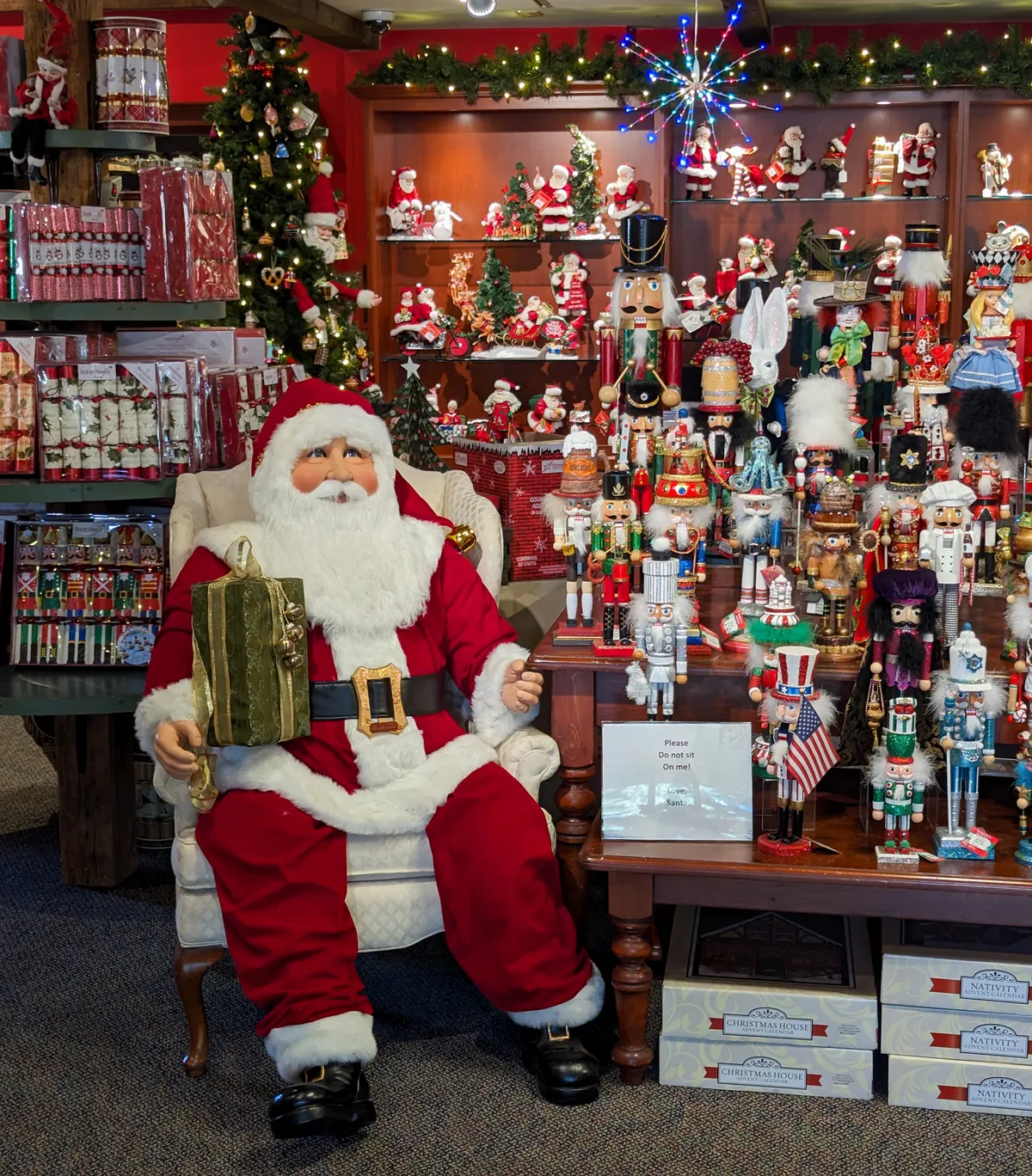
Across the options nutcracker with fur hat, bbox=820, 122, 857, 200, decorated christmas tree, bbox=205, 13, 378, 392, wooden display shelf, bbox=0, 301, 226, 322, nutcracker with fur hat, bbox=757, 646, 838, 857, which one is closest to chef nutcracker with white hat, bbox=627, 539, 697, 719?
nutcracker with fur hat, bbox=757, 646, 838, 857

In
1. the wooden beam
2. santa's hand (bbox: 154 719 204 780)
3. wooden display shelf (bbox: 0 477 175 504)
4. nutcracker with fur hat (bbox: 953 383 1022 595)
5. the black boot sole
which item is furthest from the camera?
the wooden beam

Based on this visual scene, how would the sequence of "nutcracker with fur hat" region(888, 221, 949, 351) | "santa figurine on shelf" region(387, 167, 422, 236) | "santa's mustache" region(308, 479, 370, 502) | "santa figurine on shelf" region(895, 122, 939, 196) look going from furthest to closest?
"santa figurine on shelf" region(387, 167, 422, 236) < "santa figurine on shelf" region(895, 122, 939, 196) < "nutcracker with fur hat" region(888, 221, 949, 351) < "santa's mustache" region(308, 479, 370, 502)

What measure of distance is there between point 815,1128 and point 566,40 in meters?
5.13

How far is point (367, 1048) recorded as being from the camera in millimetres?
2406

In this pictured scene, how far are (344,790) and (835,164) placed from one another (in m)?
4.36

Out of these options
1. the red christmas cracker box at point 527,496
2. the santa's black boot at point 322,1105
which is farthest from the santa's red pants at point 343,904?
the red christmas cracker box at point 527,496

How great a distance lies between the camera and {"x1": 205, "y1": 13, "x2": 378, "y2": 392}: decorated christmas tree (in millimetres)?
5570

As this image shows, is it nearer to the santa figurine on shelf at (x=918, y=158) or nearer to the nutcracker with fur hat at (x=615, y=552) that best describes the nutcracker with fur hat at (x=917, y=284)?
the nutcracker with fur hat at (x=615, y=552)

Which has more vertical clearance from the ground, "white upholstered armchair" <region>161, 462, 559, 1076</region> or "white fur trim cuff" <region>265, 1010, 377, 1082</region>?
"white upholstered armchair" <region>161, 462, 559, 1076</region>

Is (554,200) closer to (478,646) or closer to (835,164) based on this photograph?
(835,164)

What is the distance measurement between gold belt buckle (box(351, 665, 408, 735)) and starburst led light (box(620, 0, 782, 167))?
3.69 m

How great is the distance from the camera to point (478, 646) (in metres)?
2.86

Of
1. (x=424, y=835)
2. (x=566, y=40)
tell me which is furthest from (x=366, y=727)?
(x=566, y=40)

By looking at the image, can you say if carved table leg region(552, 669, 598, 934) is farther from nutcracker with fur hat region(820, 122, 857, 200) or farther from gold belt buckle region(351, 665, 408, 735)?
nutcracker with fur hat region(820, 122, 857, 200)
